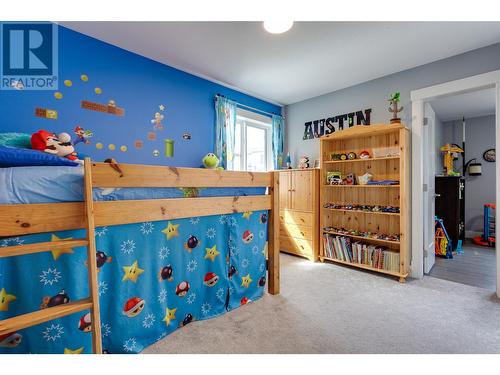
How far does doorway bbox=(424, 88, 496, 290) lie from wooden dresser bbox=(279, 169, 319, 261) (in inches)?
50.3

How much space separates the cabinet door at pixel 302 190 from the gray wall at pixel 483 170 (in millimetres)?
3914

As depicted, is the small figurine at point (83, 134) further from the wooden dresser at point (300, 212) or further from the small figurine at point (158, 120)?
the wooden dresser at point (300, 212)

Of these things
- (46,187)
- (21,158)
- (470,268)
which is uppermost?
(21,158)

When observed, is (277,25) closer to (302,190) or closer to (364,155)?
(364,155)

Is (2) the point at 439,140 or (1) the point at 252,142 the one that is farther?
(2) the point at 439,140

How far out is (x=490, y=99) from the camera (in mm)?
4031

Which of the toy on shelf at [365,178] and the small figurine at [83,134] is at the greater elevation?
the small figurine at [83,134]

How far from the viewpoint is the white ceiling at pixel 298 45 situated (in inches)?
86.0

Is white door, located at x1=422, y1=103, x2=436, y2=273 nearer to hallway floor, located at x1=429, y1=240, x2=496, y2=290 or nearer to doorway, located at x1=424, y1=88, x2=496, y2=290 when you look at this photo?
doorway, located at x1=424, y1=88, x2=496, y2=290

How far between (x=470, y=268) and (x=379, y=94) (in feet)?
8.14

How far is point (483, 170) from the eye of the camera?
4992 millimetres

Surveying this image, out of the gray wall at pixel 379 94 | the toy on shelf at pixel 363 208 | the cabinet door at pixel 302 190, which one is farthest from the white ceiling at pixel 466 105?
the cabinet door at pixel 302 190

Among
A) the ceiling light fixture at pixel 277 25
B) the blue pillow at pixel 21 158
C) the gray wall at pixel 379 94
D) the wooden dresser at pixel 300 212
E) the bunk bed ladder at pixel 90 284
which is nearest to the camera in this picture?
the bunk bed ladder at pixel 90 284

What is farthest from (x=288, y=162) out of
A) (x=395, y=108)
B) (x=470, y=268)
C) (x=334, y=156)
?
(x=470, y=268)
